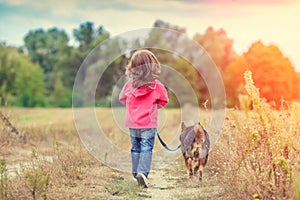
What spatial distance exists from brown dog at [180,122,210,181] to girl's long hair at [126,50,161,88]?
1061 millimetres

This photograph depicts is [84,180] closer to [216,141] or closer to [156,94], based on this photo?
[156,94]

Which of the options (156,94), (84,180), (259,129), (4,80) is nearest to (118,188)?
(84,180)

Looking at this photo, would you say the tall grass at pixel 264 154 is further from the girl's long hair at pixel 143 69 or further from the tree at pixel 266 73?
the tree at pixel 266 73

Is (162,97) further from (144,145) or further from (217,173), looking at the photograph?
(217,173)

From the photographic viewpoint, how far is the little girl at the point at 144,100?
7.67 m

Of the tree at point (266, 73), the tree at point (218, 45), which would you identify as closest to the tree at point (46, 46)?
the tree at point (218, 45)

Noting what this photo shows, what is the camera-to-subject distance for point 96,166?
29.7ft

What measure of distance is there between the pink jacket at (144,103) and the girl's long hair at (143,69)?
3.5 inches

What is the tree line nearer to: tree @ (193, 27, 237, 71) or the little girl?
tree @ (193, 27, 237, 71)

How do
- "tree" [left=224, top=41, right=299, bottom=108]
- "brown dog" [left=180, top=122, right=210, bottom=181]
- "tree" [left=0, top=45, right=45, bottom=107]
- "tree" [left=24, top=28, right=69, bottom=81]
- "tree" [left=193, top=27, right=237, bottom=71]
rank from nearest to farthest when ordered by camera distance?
"brown dog" [left=180, top=122, right=210, bottom=181] < "tree" [left=224, top=41, right=299, bottom=108] < "tree" [left=0, top=45, right=45, bottom=107] < "tree" [left=193, top=27, right=237, bottom=71] < "tree" [left=24, top=28, right=69, bottom=81]

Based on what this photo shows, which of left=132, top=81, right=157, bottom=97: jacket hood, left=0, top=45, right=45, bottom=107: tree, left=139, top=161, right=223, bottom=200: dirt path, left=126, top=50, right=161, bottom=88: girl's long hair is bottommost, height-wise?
left=139, top=161, right=223, bottom=200: dirt path

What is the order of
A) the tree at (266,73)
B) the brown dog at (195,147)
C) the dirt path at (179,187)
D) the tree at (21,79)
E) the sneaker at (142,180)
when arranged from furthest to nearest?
the tree at (21,79), the tree at (266,73), the brown dog at (195,147), the sneaker at (142,180), the dirt path at (179,187)

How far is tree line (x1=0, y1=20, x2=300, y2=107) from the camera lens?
2752 cm

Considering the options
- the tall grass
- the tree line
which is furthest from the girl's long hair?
the tree line
